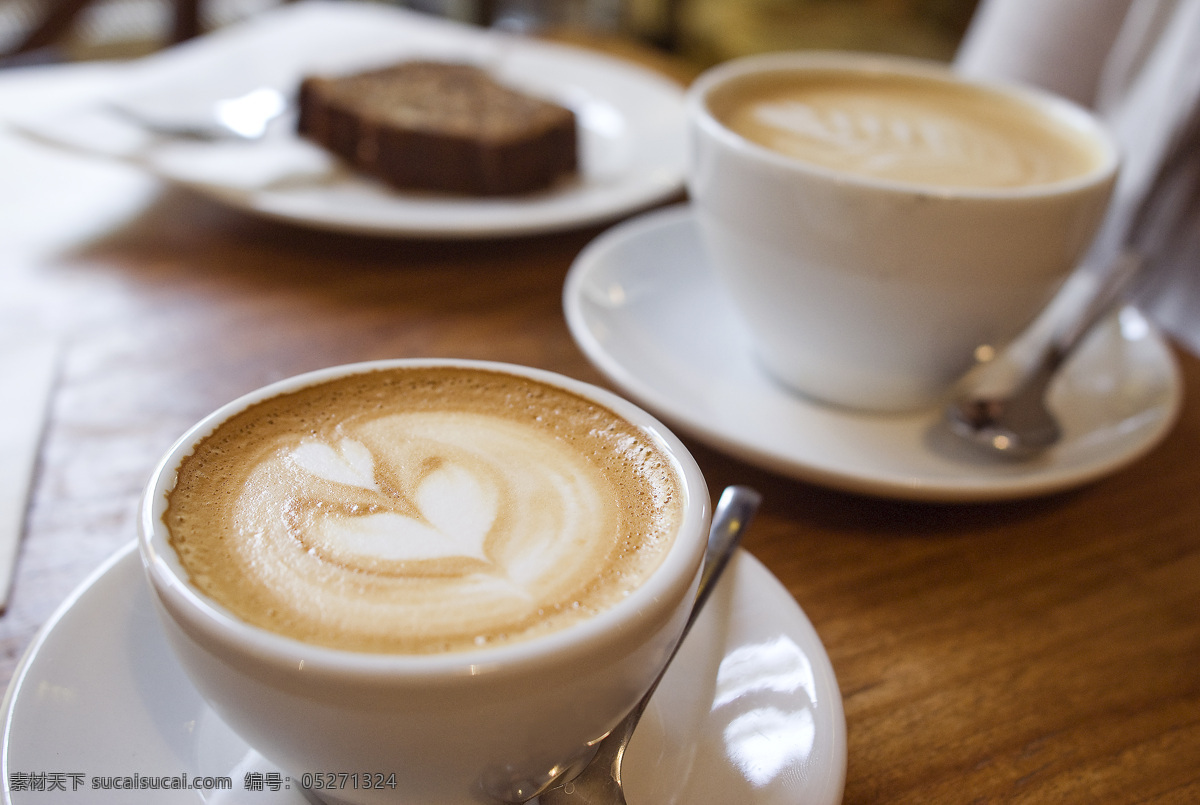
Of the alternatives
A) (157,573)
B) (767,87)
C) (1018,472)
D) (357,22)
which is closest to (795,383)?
(1018,472)

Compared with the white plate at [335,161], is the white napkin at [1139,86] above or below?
above

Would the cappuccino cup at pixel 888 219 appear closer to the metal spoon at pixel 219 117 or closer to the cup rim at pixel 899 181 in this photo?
the cup rim at pixel 899 181

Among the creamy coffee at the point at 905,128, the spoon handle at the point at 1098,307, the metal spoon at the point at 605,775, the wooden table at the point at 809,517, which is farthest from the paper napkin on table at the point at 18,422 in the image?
the spoon handle at the point at 1098,307

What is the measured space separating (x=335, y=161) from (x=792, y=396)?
25.2 inches

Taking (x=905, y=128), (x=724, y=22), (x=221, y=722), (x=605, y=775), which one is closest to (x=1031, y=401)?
(x=905, y=128)

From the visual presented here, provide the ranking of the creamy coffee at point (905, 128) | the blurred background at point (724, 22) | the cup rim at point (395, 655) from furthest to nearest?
the blurred background at point (724, 22) → the creamy coffee at point (905, 128) → the cup rim at point (395, 655)

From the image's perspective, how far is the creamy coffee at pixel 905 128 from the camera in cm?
72

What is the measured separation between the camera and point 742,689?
0.44 m

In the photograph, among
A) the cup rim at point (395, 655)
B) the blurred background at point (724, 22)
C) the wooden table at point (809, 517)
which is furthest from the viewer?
the blurred background at point (724, 22)

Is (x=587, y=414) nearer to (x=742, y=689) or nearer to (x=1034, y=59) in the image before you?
(x=742, y=689)

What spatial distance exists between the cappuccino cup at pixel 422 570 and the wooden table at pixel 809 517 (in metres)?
0.16

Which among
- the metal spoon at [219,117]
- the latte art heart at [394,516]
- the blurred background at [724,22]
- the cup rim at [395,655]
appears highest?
the cup rim at [395,655]

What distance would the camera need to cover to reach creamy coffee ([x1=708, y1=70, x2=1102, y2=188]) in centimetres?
72

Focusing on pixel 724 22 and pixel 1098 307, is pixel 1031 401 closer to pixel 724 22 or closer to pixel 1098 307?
pixel 1098 307
